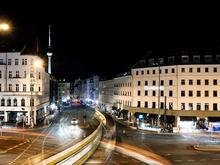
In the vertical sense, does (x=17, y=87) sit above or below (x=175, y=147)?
above

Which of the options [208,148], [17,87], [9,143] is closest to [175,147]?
Answer: [208,148]

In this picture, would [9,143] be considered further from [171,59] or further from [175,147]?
[171,59]

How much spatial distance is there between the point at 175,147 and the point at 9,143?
996 inches

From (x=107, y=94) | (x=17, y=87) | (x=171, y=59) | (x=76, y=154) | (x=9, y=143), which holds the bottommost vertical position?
(x=9, y=143)

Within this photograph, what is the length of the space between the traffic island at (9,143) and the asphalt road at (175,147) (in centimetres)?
1575

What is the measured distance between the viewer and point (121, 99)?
383ft

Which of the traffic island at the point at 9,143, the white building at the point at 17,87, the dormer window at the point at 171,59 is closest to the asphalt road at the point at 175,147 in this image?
the traffic island at the point at 9,143

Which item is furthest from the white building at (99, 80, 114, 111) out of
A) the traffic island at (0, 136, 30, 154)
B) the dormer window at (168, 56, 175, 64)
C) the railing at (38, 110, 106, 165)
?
the railing at (38, 110, 106, 165)

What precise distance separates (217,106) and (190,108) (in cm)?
580

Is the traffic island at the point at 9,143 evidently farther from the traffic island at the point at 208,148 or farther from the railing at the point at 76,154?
the traffic island at the point at 208,148

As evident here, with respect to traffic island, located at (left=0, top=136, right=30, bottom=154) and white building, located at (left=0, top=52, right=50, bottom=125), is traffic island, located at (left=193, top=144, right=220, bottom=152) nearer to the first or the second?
traffic island, located at (left=0, top=136, right=30, bottom=154)

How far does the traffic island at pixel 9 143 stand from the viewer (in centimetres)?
5275

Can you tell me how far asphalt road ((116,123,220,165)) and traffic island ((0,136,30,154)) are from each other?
1575cm

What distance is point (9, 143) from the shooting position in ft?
195
